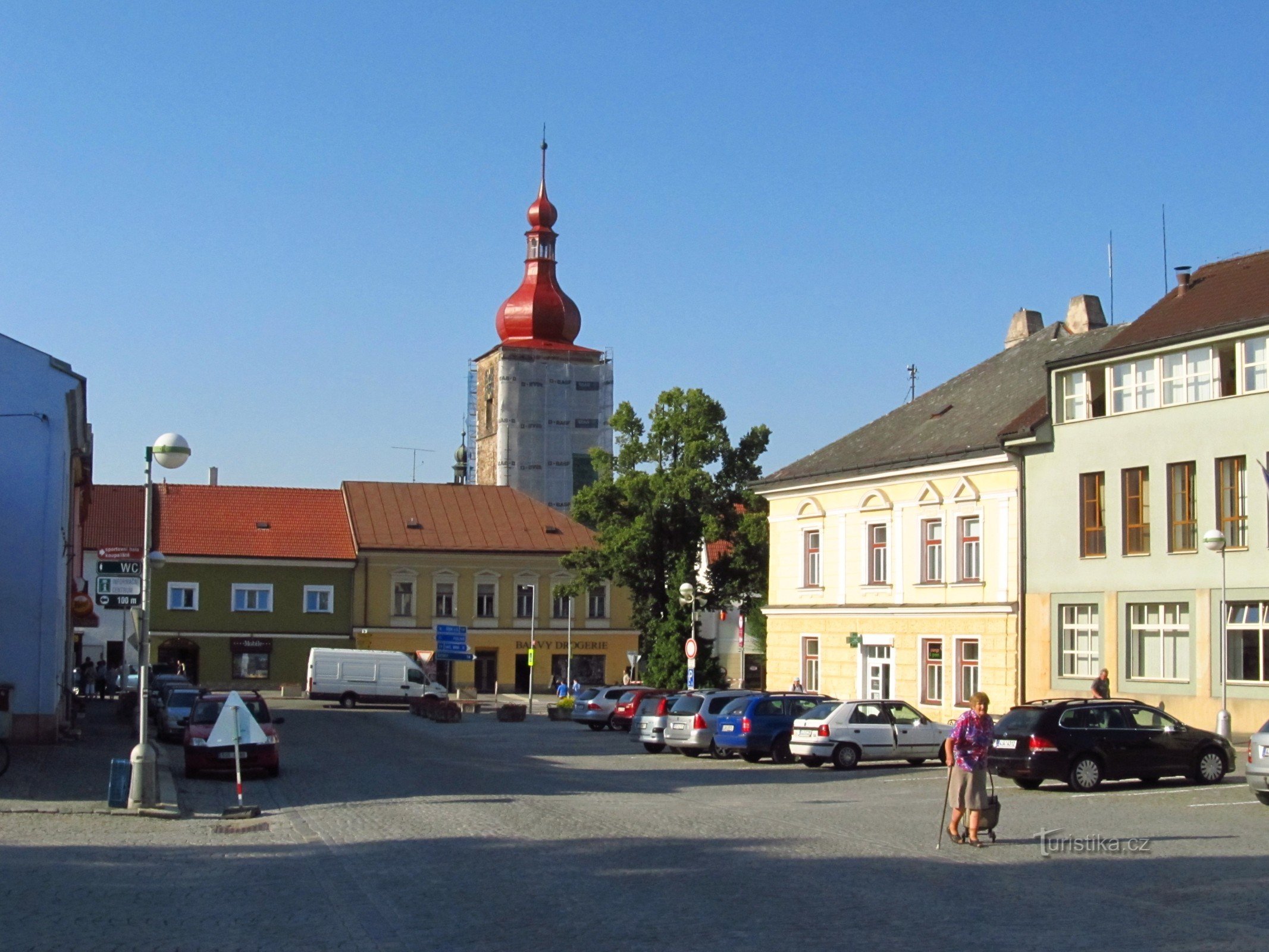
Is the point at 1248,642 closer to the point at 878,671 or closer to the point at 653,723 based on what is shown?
the point at 878,671

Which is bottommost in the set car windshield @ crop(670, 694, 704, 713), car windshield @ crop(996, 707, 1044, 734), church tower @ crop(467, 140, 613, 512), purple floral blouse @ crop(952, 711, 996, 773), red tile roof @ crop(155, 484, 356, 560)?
car windshield @ crop(670, 694, 704, 713)

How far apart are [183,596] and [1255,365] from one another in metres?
54.0

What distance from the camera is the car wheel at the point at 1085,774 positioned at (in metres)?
25.0

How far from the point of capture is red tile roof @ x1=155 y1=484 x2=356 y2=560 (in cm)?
7694

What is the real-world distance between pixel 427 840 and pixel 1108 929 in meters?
8.60

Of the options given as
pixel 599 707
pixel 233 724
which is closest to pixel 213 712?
pixel 233 724

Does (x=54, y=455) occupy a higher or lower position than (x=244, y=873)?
higher

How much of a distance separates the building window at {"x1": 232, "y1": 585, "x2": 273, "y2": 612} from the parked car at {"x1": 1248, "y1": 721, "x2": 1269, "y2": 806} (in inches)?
2406

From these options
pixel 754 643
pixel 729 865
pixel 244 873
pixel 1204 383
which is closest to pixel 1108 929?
pixel 729 865

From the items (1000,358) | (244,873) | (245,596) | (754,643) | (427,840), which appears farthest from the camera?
(754,643)

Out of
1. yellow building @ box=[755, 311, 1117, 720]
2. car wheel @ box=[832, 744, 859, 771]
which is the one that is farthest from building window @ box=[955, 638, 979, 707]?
car wheel @ box=[832, 744, 859, 771]

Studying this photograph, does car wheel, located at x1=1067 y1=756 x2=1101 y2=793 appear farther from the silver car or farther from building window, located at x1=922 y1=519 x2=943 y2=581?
the silver car

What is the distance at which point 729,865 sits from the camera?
51.8ft

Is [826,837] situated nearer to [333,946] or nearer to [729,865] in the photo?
[729,865]
